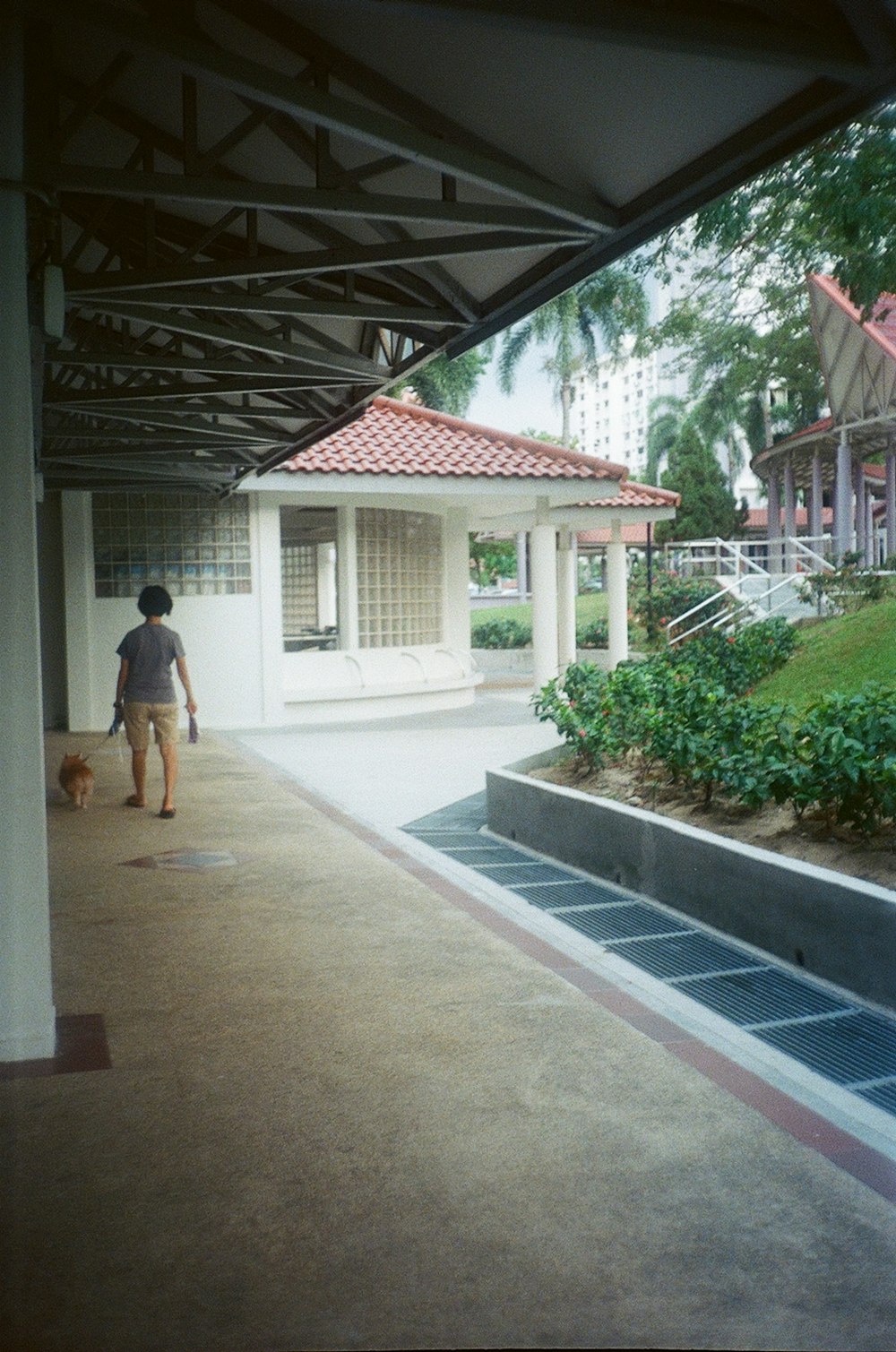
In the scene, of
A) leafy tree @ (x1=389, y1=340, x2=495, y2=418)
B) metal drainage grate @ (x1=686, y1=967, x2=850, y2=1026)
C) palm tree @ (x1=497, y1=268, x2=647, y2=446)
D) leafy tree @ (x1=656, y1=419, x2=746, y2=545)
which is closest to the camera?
metal drainage grate @ (x1=686, y1=967, x2=850, y2=1026)

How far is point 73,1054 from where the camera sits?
454 cm

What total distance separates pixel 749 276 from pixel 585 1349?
23429 mm

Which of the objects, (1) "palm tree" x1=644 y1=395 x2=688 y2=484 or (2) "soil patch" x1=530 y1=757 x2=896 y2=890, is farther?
(1) "palm tree" x1=644 y1=395 x2=688 y2=484

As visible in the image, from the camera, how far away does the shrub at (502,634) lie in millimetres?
35219

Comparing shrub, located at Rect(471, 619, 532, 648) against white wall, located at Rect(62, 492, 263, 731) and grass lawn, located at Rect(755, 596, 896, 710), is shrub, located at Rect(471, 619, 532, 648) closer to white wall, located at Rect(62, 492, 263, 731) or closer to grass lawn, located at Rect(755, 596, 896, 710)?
grass lawn, located at Rect(755, 596, 896, 710)

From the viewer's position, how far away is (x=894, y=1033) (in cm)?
500

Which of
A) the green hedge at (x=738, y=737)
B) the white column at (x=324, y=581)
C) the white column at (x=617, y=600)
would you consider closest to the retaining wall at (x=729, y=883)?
the green hedge at (x=738, y=737)

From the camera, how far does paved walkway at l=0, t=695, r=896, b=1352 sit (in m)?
2.82

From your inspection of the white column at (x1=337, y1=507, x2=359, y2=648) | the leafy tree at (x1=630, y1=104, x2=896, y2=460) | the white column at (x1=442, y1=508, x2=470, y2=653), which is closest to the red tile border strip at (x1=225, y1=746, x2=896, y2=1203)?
the leafy tree at (x1=630, y1=104, x2=896, y2=460)

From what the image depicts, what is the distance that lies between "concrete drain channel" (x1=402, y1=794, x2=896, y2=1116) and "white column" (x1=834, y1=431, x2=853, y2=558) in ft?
57.3

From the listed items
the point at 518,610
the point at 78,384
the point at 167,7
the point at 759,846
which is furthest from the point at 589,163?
the point at 518,610

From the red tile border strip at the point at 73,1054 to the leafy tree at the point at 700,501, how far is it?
150 feet

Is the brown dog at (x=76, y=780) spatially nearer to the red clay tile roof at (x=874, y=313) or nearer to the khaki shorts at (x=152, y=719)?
the khaki shorts at (x=152, y=719)

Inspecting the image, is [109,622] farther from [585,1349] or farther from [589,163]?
[585,1349]
